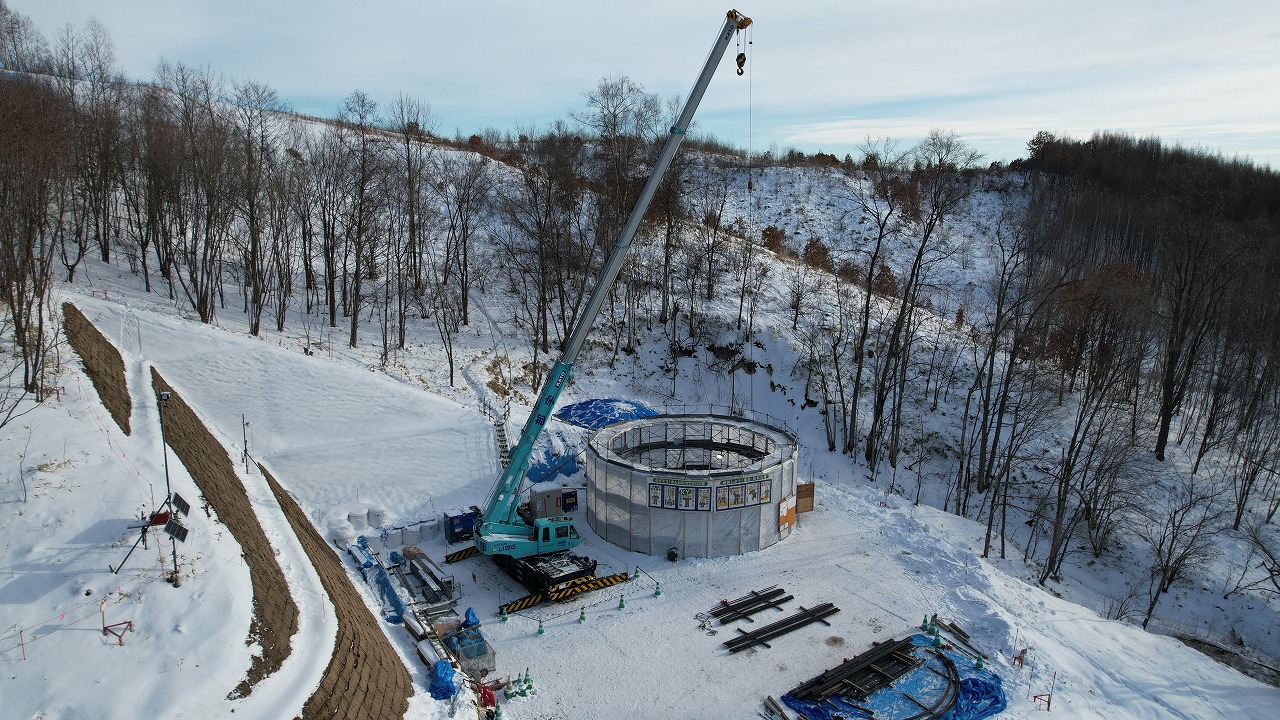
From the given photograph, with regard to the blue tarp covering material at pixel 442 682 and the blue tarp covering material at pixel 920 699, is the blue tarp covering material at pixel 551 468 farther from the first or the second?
the blue tarp covering material at pixel 920 699

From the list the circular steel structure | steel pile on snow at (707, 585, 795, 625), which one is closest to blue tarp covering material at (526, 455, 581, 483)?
the circular steel structure

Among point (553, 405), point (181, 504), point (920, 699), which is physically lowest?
point (920, 699)

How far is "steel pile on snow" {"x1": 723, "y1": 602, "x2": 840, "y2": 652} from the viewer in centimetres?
1794

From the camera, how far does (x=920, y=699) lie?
1593 centimetres

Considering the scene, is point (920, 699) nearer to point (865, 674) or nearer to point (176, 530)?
point (865, 674)

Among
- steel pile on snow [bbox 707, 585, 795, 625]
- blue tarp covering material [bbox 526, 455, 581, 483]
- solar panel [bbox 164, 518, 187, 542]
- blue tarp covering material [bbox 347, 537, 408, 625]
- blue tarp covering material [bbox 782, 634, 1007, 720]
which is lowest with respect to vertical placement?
blue tarp covering material [bbox 782, 634, 1007, 720]

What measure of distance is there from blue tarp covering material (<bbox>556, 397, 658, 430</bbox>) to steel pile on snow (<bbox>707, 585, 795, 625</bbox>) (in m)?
9.81

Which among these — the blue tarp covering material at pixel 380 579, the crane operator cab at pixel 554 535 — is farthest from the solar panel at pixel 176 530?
the crane operator cab at pixel 554 535

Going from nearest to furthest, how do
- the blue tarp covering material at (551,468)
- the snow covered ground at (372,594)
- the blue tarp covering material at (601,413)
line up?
the snow covered ground at (372,594), the blue tarp covering material at (551,468), the blue tarp covering material at (601,413)

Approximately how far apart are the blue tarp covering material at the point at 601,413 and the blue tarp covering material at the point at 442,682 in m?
13.9

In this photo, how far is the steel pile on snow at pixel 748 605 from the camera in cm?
1925

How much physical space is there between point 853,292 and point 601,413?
3004cm

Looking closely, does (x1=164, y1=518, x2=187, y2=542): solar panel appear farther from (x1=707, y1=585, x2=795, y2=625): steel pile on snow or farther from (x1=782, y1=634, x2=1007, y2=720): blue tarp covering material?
(x1=782, y1=634, x2=1007, y2=720): blue tarp covering material

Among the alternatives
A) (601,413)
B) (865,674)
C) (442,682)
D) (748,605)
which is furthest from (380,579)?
(865,674)
